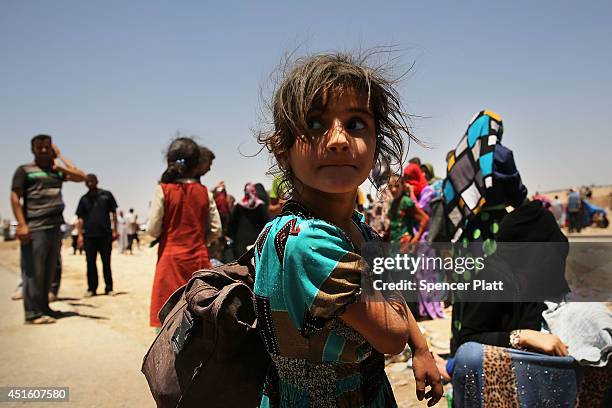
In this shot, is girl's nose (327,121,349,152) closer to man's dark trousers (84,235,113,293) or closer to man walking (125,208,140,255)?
man's dark trousers (84,235,113,293)

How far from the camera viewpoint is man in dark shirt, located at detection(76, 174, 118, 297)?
28.8 ft

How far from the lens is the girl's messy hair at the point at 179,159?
4.15 meters

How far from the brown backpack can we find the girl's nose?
1.48 feet

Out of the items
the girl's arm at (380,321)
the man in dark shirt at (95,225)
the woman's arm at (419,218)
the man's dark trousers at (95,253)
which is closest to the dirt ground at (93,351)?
the man's dark trousers at (95,253)

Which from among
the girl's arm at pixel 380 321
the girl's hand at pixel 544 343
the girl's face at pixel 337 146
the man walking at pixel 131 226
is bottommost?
the man walking at pixel 131 226

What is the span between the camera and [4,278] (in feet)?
38.9

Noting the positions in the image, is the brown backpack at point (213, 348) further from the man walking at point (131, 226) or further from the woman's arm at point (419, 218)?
the man walking at point (131, 226)

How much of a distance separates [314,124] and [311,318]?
19.5 inches

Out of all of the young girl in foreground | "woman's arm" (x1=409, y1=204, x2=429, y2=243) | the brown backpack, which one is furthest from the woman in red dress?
"woman's arm" (x1=409, y1=204, x2=429, y2=243)

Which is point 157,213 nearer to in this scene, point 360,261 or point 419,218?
point 360,261

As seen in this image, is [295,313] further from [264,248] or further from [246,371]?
[246,371]

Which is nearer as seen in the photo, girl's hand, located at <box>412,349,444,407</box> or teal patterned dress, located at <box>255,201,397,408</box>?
teal patterned dress, located at <box>255,201,397,408</box>

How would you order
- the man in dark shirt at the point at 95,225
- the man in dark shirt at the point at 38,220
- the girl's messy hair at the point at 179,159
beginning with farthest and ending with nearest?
the man in dark shirt at the point at 95,225 → the man in dark shirt at the point at 38,220 → the girl's messy hair at the point at 179,159

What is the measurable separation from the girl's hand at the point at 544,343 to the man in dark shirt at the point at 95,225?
7.88 metres
